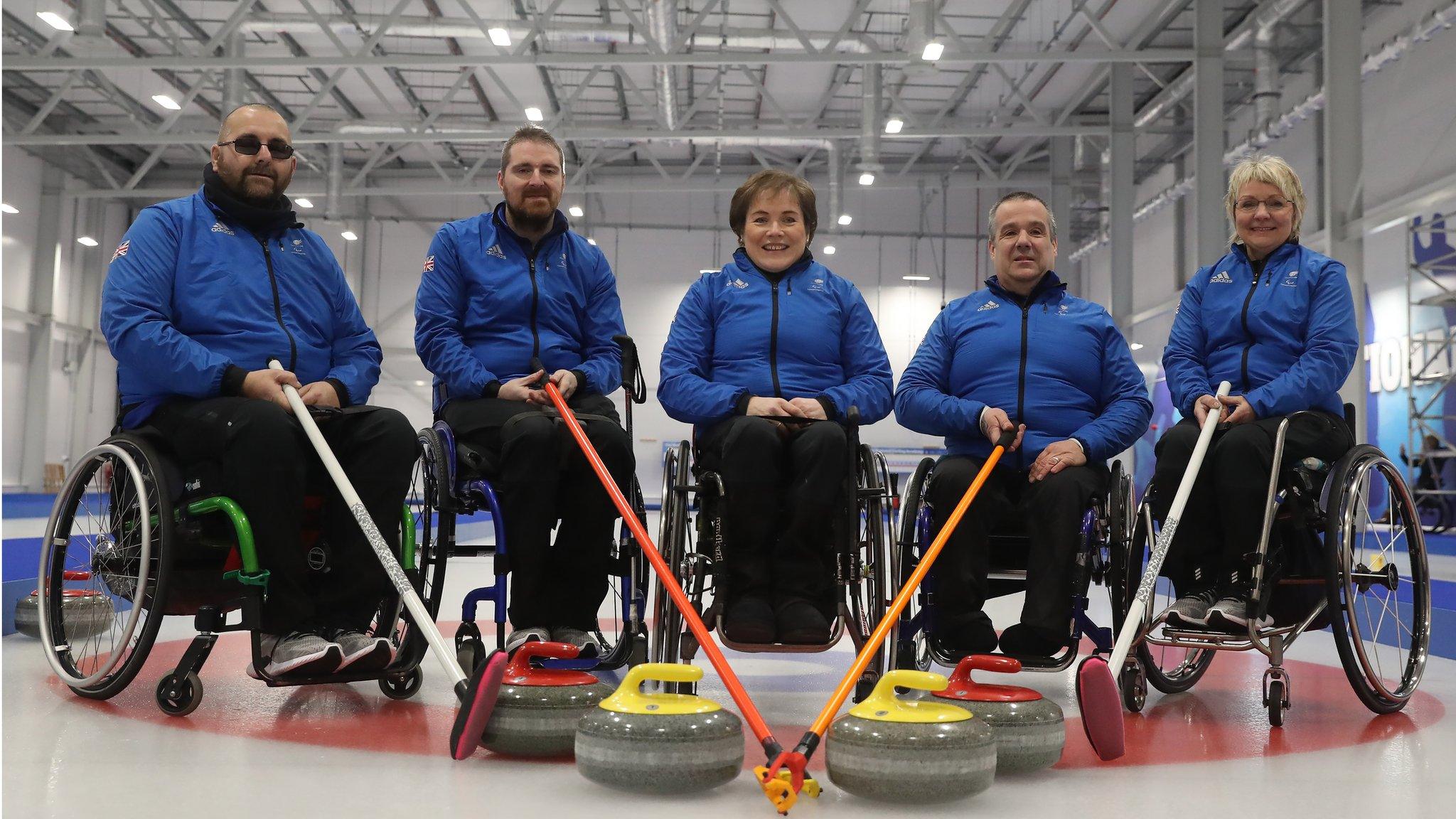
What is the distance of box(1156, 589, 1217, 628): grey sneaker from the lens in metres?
2.49

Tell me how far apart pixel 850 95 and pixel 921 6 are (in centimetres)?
636

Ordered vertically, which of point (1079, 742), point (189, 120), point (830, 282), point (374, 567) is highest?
point (189, 120)

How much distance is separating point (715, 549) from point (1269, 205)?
1.63 m

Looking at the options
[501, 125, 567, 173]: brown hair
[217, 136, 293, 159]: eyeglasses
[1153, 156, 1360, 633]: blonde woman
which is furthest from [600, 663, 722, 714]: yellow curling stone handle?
[217, 136, 293, 159]: eyeglasses

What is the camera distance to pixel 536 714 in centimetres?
192

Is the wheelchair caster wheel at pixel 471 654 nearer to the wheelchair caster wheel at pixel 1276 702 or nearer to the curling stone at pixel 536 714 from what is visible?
the curling stone at pixel 536 714

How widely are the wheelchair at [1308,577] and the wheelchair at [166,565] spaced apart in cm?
163

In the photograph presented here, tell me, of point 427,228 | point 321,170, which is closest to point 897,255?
point 427,228

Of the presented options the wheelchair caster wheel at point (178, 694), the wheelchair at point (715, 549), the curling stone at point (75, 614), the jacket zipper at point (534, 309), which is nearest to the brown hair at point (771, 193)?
the jacket zipper at point (534, 309)

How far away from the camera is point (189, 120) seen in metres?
15.6

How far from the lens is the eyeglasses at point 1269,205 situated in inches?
110

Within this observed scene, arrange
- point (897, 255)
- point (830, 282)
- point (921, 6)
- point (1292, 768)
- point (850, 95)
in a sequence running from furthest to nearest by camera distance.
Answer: point (897, 255), point (850, 95), point (921, 6), point (830, 282), point (1292, 768)

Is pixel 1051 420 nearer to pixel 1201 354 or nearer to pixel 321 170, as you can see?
pixel 1201 354

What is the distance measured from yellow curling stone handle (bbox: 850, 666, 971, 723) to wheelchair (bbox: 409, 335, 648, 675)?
0.82 meters
